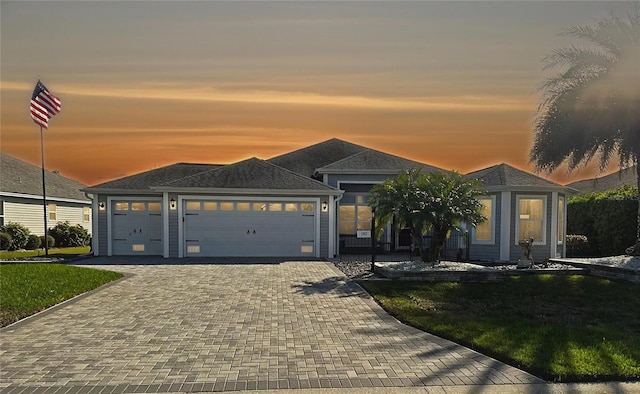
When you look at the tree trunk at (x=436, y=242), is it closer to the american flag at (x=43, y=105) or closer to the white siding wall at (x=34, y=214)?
the american flag at (x=43, y=105)

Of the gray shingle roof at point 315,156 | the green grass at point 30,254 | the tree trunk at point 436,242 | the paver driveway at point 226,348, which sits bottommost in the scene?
the green grass at point 30,254

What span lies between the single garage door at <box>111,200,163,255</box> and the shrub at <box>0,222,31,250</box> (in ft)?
22.7

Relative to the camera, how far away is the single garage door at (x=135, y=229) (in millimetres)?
17953

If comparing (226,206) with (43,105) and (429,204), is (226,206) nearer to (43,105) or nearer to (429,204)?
(43,105)

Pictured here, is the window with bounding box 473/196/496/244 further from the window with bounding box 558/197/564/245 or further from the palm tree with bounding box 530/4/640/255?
the window with bounding box 558/197/564/245

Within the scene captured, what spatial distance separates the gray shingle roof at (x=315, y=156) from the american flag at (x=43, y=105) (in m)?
10.5

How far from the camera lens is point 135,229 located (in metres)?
18.0

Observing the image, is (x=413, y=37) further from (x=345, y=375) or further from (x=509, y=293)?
(x=345, y=375)

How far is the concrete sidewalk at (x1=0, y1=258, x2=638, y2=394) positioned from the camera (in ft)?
15.9

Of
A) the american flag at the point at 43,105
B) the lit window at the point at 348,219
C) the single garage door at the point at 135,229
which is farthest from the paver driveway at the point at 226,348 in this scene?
the american flag at the point at 43,105

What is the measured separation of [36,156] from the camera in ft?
68.6

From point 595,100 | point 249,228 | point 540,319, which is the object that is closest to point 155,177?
point 249,228

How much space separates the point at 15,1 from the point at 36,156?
12295mm

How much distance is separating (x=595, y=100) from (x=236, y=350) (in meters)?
13.3
